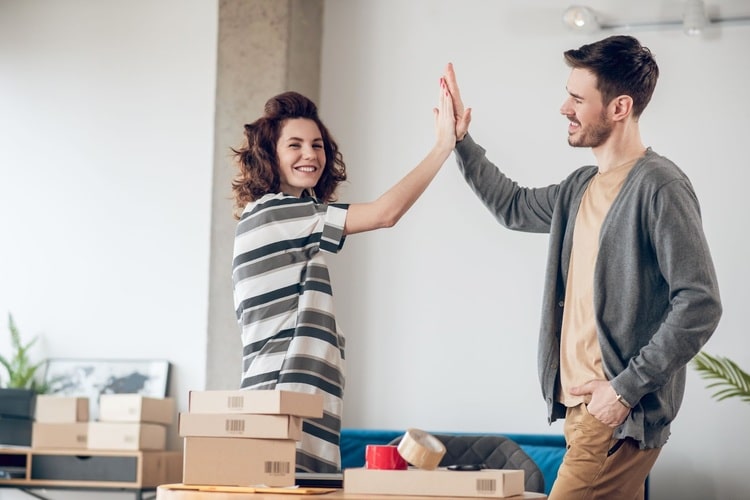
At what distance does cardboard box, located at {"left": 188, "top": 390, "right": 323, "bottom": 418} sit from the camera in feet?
6.54

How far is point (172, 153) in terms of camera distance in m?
5.88

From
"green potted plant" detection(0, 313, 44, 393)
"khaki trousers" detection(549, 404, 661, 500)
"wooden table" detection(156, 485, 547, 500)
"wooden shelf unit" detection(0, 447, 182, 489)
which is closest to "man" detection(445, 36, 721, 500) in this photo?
"khaki trousers" detection(549, 404, 661, 500)

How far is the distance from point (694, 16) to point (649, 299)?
10.1 ft

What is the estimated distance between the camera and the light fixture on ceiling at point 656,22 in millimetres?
5008

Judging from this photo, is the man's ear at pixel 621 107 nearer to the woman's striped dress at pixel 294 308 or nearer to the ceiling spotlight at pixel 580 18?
the woman's striped dress at pixel 294 308

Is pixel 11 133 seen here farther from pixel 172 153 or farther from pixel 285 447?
pixel 285 447

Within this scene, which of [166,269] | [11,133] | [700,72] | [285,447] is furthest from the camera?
[11,133]

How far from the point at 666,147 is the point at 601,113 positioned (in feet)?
9.19

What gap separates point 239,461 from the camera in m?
2.01

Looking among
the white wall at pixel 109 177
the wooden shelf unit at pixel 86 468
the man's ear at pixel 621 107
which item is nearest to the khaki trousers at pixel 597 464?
the man's ear at pixel 621 107

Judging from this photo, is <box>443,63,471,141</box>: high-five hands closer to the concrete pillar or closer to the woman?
the woman

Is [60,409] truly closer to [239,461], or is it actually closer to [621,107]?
[239,461]

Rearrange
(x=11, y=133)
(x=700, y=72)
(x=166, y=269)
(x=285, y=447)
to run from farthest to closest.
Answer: (x=11, y=133) → (x=166, y=269) → (x=700, y=72) → (x=285, y=447)

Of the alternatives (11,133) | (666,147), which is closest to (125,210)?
(11,133)
